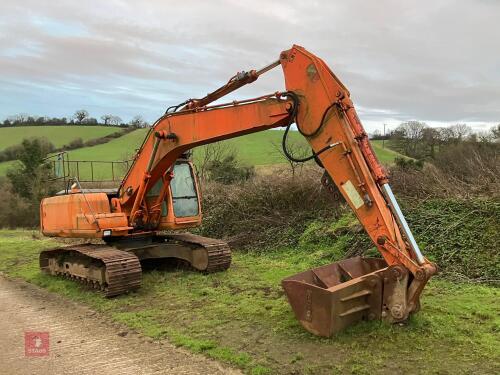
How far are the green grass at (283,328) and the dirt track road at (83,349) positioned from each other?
234 millimetres

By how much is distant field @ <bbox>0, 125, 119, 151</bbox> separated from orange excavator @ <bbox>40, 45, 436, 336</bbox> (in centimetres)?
3906

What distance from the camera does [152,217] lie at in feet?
30.0

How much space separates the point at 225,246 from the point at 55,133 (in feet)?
147

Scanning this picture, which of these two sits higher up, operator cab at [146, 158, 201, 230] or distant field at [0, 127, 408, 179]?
distant field at [0, 127, 408, 179]

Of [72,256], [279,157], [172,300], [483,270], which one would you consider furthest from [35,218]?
[483,270]

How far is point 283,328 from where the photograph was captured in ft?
18.4

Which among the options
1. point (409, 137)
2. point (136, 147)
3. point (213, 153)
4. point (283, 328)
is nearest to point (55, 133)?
point (136, 147)

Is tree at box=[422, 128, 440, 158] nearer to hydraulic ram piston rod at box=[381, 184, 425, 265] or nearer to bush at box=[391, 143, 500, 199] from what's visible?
bush at box=[391, 143, 500, 199]

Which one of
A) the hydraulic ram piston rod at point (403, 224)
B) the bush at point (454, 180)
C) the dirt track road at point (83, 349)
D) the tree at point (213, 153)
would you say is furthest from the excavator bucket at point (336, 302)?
the tree at point (213, 153)

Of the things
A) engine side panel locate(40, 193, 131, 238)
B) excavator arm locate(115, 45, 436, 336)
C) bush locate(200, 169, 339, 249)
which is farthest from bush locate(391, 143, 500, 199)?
engine side panel locate(40, 193, 131, 238)

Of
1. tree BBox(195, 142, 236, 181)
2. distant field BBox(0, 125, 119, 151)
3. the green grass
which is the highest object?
distant field BBox(0, 125, 119, 151)

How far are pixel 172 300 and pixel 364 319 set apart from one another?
321 centimetres

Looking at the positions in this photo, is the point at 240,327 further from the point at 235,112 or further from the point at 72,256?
the point at 72,256

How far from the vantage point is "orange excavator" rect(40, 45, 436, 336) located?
201 inches
